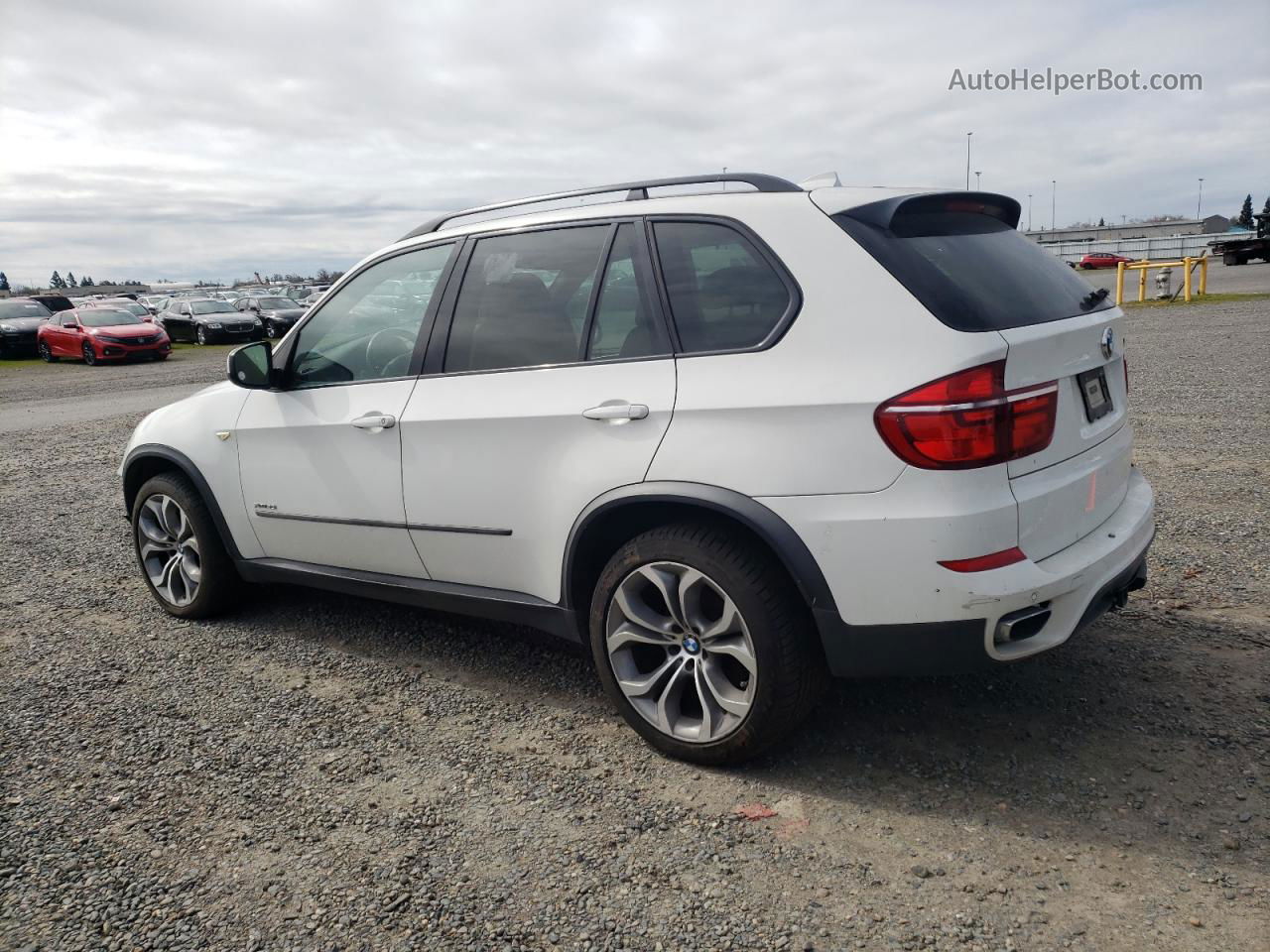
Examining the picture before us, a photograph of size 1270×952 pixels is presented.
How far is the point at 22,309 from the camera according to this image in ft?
95.3

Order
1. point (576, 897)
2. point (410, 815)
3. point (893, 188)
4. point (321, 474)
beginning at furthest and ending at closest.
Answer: point (321, 474), point (893, 188), point (410, 815), point (576, 897)

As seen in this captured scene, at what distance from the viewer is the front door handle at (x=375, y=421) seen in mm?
3730

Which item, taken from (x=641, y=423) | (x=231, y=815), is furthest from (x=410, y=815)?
(x=641, y=423)

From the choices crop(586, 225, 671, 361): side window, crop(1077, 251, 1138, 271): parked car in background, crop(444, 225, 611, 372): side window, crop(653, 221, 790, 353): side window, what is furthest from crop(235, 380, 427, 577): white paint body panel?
crop(1077, 251, 1138, 271): parked car in background

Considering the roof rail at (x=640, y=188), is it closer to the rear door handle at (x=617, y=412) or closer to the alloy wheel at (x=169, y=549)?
the rear door handle at (x=617, y=412)

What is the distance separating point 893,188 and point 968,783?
1930 millimetres

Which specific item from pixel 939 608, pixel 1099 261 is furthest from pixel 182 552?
pixel 1099 261

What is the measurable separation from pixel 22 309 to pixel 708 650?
32.4 m

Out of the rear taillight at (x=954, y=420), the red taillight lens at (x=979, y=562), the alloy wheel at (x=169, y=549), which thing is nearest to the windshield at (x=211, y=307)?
the alloy wheel at (x=169, y=549)

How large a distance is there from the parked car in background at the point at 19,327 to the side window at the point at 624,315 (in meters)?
29.7

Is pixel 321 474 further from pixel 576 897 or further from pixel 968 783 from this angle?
pixel 968 783

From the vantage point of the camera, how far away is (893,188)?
3256 millimetres

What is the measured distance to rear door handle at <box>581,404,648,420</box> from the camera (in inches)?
120

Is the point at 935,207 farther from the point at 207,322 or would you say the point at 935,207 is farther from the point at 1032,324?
the point at 207,322
